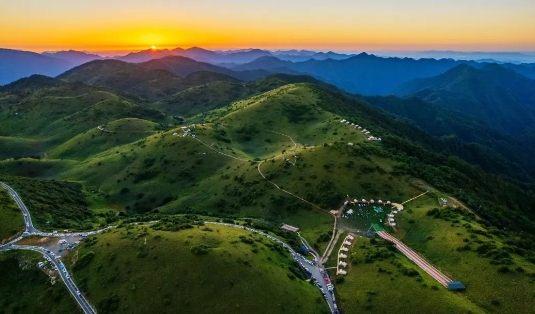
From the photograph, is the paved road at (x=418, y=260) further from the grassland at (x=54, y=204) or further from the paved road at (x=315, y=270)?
the grassland at (x=54, y=204)

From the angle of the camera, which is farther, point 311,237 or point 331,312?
point 311,237

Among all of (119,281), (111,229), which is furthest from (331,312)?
(111,229)

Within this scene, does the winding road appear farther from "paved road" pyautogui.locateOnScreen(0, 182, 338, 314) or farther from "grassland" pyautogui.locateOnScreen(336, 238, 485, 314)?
"grassland" pyautogui.locateOnScreen(336, 238, 485, 314)

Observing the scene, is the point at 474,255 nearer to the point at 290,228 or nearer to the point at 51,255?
the point at 290,228

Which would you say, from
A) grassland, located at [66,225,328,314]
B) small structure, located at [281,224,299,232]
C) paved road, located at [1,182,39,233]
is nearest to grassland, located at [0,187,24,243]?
paved road, located at [1,182,39,233]

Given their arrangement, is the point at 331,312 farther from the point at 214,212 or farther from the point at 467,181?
the point at 467,181

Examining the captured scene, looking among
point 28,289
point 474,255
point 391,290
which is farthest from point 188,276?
point 474,255

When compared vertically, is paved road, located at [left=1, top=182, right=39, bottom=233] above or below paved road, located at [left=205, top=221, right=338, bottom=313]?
above
